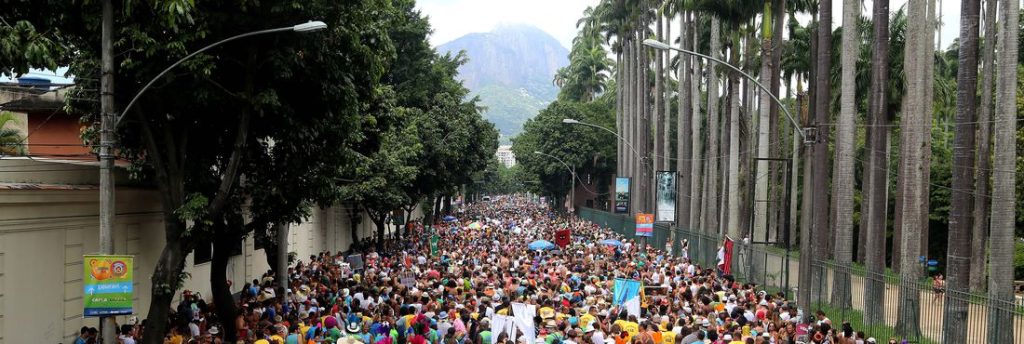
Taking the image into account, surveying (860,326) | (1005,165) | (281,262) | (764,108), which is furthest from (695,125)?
(281,262)

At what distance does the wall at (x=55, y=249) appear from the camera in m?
13.4

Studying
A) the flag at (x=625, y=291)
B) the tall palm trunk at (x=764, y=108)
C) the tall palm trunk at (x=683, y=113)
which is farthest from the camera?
the tall palm trunk at (x=683, y=113)

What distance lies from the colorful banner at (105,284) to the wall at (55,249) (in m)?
2.66

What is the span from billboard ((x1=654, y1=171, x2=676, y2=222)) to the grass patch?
599 inches

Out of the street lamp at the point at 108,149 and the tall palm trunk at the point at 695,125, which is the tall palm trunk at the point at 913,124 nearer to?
the street lamp at the point at 108,149

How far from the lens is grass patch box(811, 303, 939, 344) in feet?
61.3

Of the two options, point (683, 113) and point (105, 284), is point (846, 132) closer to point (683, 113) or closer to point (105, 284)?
point (105, 284)

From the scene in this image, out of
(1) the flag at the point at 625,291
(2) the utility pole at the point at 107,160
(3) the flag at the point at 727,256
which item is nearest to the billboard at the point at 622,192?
(3) the flag at the point at 727,256

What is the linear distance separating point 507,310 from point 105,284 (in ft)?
23.6

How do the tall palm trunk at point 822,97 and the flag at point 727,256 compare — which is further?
the flag at point 727,256

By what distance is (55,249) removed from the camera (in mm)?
14766

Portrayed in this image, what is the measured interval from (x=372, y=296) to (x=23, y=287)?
25.6 feet

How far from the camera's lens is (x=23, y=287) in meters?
13.8

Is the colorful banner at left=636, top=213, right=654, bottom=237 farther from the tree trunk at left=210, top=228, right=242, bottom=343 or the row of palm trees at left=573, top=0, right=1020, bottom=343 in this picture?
the tree trunk at left=210, top=228, right=242, bottom=343
